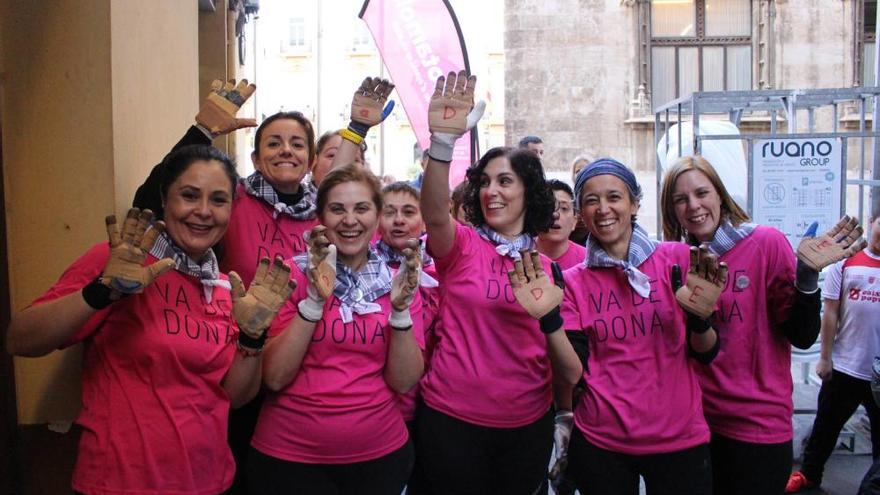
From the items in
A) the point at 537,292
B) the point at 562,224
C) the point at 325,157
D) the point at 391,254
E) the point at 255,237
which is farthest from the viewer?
the point at 562,224

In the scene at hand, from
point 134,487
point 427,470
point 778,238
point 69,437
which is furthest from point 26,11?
point 778,238

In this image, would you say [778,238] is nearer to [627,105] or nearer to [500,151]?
[500,151]

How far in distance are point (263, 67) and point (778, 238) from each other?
40.0 m

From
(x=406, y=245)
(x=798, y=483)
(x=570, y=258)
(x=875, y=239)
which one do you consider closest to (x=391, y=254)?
(x=406, y=245)

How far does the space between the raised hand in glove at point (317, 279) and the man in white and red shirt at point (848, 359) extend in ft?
11.6

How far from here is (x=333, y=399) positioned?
2.59 metres

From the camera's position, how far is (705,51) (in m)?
12.9

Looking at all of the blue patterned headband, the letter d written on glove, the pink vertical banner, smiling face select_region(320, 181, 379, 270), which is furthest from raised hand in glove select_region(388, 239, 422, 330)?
the pink vertical banner

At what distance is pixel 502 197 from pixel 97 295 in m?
1.61

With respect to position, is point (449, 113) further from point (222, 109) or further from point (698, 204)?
point (698, 204)

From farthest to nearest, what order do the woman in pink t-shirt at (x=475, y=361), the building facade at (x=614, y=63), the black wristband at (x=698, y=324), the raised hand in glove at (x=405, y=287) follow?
the building facade at (x=614, y=63) < the woman in pink t-shirt at (x=475, y=361) < the black wristband at (x=698, y=324) < the raised hand in glove at (x=405, y=287)

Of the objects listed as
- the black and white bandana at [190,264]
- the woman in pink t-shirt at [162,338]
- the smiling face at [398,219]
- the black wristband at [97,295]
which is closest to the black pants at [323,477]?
the woman in pink t-shirt at [162,338]

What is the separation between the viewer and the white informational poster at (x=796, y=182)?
531 centimetres

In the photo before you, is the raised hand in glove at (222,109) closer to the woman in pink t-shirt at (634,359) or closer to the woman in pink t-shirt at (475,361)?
the woman in pink t-shirt at (475,361)
